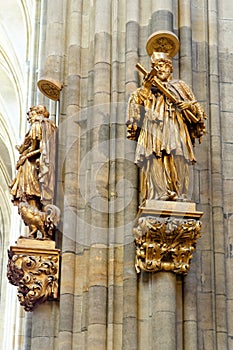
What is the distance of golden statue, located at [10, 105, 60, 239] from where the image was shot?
10.4m

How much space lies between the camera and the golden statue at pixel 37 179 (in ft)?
34.1

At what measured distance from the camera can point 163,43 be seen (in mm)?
10578

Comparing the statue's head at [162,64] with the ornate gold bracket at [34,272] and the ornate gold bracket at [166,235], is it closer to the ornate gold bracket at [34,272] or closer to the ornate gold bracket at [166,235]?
the ornate gold bracket at [166,235]

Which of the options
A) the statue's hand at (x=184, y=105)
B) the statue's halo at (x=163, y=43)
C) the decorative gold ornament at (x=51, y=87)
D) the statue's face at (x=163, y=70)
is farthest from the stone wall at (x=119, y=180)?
the statue's hand at (x=184, y=105)

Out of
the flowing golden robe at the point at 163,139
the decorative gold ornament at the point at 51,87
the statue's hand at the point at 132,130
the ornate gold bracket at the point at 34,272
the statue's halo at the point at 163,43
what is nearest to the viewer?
the flowing golden robe at the point at 163,139

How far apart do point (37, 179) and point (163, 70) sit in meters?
1.84

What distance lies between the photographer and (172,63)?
10.8m

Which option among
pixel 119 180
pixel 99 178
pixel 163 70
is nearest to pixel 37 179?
pixel 99 178

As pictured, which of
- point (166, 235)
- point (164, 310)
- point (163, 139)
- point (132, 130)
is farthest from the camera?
point (132, 130)

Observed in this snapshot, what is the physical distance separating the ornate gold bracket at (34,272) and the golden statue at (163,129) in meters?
1.20

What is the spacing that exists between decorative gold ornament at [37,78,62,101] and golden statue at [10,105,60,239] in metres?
0.39

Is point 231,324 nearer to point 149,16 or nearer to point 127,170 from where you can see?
point 127,170

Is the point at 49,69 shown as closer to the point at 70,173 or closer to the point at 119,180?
the point at 70,173

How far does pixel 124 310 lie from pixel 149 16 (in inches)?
138
